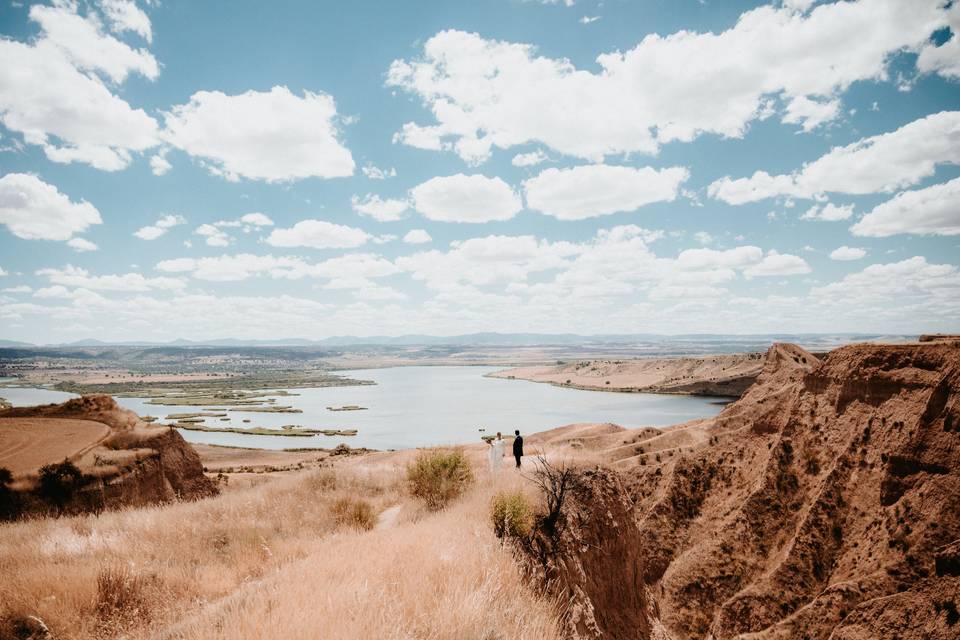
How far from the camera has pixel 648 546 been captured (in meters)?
21.7

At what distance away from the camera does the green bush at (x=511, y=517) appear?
7.93 m

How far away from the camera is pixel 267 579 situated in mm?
6039

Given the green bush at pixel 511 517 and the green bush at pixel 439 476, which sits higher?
the green bush at pixel 511 517

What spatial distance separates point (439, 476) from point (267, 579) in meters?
6.99

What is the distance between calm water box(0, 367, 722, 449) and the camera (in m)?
66.0

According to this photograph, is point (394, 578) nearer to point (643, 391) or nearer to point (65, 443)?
point (65, 443)

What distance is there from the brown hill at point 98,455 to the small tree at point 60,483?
0.07 meters

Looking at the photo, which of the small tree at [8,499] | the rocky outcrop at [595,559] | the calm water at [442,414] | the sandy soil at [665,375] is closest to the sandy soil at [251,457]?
the calm water at [442,414]

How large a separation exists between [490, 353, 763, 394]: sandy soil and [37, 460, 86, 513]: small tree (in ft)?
379

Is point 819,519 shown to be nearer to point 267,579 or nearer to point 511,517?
point 511,517

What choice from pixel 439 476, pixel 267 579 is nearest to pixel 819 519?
pixel 439 476

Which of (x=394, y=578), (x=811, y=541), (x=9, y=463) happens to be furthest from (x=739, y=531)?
(x=9, y=463)

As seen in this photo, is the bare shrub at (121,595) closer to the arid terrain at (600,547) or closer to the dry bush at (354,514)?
the arid terrain at (600,547)

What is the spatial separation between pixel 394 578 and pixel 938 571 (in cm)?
1593
